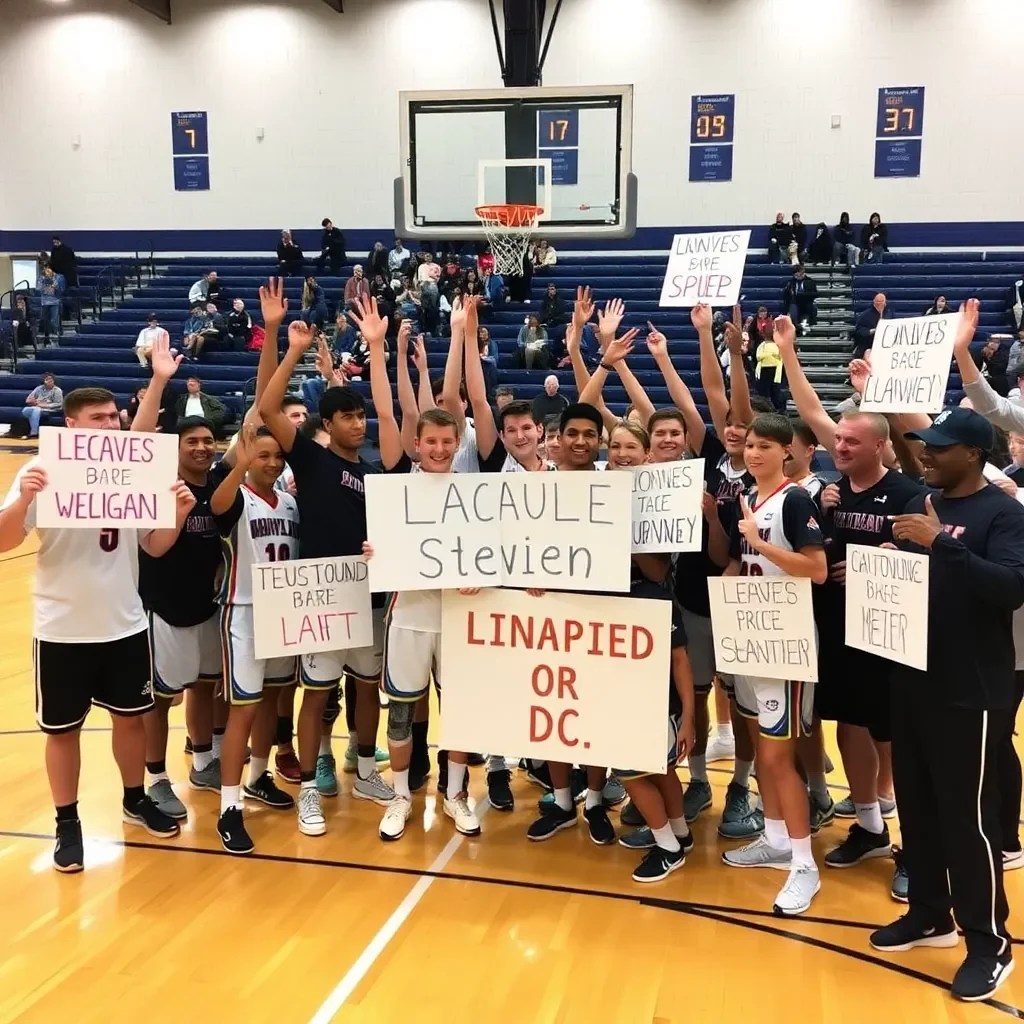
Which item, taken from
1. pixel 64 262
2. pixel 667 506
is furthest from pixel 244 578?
pixel 64 262

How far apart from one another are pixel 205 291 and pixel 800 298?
40.3 ft

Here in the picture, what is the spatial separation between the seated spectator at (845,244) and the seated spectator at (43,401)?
51.6ft

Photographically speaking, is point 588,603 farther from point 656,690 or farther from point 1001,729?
point 1001,729

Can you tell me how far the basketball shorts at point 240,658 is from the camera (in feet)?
13.2

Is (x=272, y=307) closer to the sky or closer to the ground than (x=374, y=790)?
closer to the sky

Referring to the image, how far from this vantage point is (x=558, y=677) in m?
3.79

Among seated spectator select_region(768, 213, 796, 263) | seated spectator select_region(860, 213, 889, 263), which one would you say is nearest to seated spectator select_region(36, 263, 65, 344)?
seated spectator select_region(768, 213, 796, 263)

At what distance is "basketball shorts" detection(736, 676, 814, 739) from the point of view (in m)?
3.55

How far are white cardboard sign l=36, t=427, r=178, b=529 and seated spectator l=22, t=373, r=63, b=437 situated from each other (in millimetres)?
15566

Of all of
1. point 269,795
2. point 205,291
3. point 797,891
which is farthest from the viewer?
point 205,291

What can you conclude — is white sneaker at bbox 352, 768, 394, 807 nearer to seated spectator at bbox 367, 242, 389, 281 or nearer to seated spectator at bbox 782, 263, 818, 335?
seated spectator at bbox 782, 263, 818, 335

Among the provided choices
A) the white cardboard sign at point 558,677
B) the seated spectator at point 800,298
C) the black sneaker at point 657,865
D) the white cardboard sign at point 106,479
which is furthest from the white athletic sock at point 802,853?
the seated spectator at point 800,298

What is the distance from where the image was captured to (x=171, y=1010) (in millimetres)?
2936

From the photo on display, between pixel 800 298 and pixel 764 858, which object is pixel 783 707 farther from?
pixel 800 298
